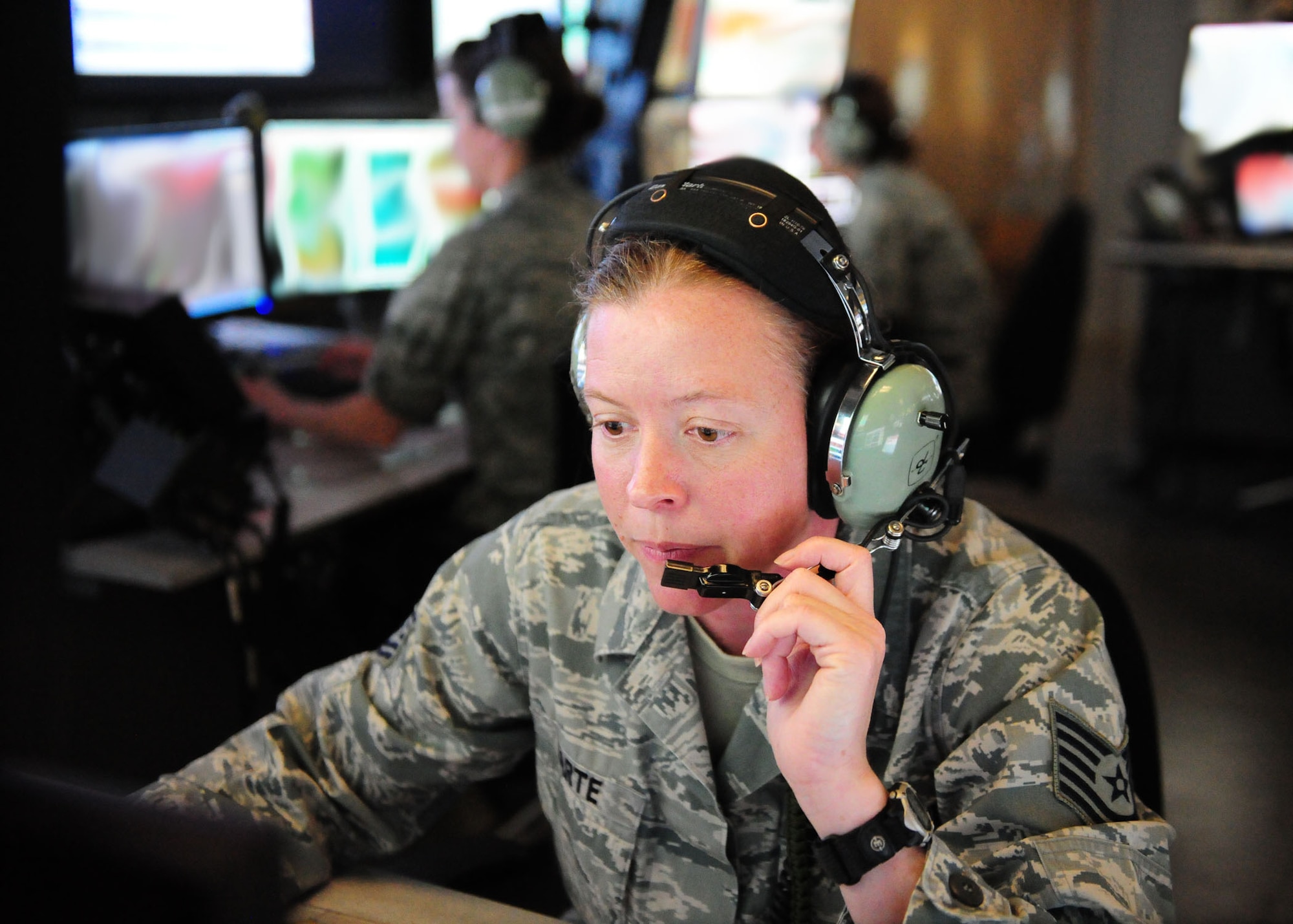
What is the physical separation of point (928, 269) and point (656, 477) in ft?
9.67

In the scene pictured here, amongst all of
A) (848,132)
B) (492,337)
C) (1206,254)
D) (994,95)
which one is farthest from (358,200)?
(994,95)

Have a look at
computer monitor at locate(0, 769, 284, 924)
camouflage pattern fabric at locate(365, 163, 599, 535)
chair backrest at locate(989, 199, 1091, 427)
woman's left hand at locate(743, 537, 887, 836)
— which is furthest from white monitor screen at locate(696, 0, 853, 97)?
computer monitor at locate(0, 769, 284, 924)

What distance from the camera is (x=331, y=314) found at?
9.62ft

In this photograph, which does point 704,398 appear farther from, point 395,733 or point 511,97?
point 511,97

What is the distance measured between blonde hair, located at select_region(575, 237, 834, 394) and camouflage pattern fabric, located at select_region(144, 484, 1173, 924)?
20 centimetres

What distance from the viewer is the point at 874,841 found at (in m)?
0.78

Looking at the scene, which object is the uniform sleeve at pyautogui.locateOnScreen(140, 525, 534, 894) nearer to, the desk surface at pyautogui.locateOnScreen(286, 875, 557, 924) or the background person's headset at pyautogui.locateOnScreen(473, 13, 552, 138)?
the desk surface at pyautogui.locateOnScreen(286, 875, 557, 924)

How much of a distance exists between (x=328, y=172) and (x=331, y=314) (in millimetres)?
523

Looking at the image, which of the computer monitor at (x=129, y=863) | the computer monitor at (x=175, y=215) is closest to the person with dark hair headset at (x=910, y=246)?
the computer monitor at (x=175, y=215)

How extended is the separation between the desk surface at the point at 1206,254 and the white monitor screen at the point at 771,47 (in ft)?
4.12

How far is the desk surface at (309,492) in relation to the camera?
166 centimetres

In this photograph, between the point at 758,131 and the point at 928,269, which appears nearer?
the point at 928,269

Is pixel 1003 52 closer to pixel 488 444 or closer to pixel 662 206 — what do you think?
pixel 488 444

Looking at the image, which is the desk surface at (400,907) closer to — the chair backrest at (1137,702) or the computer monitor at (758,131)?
the chair backrest at (1137,702)
